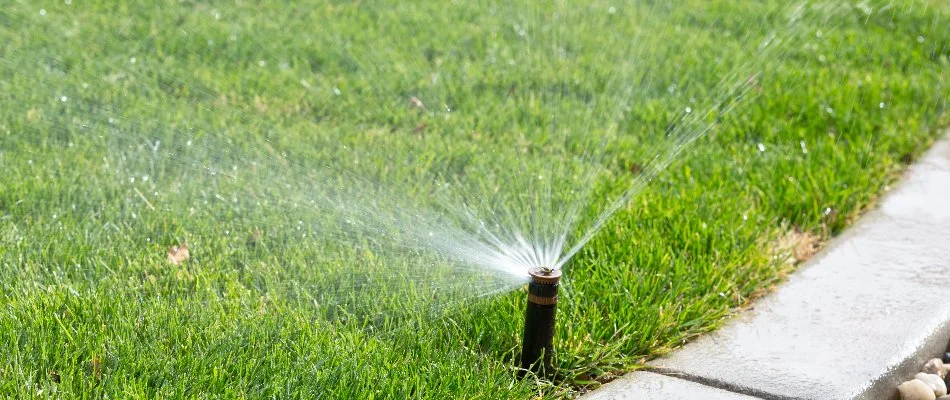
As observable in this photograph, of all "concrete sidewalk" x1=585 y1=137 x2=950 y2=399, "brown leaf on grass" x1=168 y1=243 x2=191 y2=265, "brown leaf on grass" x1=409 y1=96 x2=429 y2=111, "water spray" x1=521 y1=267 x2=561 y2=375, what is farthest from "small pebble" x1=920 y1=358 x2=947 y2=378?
"brown leaf on grass" x1=409 y1=96 x2=429 y2=111

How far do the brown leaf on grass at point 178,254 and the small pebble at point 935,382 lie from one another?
5.90ft

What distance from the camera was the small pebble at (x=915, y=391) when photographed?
248 centimetres

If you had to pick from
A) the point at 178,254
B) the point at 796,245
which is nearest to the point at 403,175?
the point at 178,254

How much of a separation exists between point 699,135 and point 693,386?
5.68 feet

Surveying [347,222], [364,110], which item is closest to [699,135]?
[364,110]

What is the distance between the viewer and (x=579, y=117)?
4078mm

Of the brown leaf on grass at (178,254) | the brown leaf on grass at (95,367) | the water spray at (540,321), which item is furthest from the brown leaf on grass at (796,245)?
the brown leaf on grass at (95,367)

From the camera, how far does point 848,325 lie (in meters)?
2.67

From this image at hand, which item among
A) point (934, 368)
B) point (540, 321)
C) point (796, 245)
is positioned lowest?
point (934, 368)

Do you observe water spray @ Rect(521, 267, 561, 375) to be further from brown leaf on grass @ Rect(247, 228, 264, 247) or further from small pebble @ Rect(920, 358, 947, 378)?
small pebble @ Rect(920, 358, 947, 378)

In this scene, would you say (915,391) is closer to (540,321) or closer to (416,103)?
(540,321)

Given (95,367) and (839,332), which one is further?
(839,332)

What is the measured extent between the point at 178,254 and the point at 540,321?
Answer: 3.40ft

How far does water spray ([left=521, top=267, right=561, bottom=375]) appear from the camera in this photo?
7.04 ft
